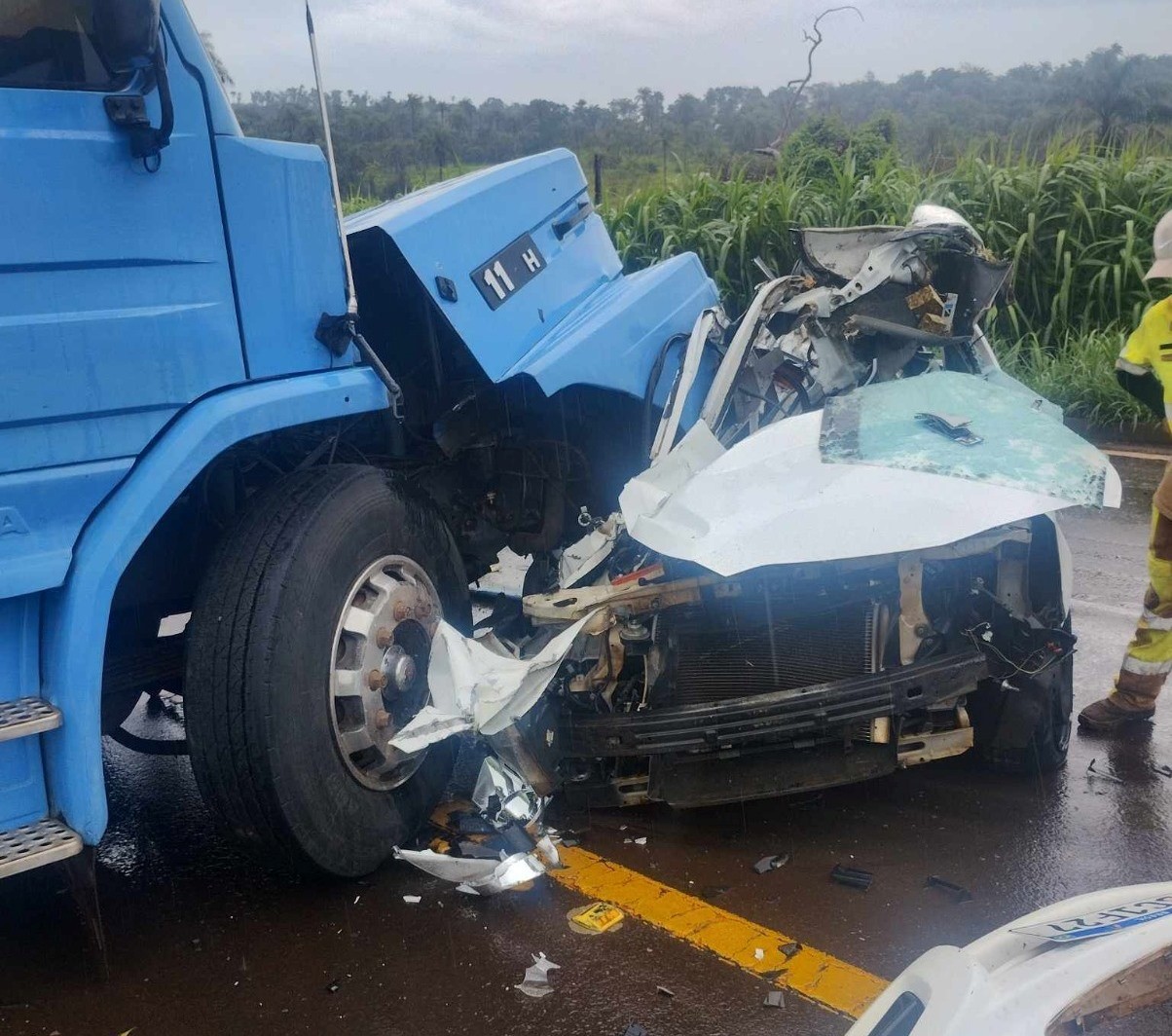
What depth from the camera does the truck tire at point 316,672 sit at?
275 cm

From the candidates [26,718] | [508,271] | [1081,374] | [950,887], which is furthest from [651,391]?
[1081,374]

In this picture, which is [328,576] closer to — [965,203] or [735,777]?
[735,777]

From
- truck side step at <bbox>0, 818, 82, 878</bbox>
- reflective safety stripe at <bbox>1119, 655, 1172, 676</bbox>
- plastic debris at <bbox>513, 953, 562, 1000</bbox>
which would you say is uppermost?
truck side step at <bbox>0, 818, 82, 878</bbox>

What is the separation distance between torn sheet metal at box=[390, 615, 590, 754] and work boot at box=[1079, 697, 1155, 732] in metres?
1.90

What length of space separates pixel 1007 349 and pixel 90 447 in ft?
27.7

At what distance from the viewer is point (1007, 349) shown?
31.0 ft

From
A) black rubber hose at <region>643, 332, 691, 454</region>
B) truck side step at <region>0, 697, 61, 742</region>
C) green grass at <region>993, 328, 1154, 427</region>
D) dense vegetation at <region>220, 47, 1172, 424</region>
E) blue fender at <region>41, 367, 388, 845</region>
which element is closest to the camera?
truck side step at <region>0, 697, 61, 742</region>

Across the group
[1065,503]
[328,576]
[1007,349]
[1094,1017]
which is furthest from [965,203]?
[1094,1017]

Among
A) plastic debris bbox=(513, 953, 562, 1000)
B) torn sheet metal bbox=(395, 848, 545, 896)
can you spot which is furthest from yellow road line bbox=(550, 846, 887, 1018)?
plastic debris bbox=(513, 953, 562, 1000)

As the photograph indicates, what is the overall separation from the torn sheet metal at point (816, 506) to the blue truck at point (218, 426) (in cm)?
73

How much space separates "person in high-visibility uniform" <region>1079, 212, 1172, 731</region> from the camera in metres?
3.81

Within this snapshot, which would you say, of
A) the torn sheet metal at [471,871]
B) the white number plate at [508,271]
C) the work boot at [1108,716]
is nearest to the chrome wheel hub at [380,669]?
the torn sheet metal at [471,871]

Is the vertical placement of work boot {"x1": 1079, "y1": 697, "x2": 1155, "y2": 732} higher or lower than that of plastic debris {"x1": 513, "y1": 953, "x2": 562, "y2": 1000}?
lower

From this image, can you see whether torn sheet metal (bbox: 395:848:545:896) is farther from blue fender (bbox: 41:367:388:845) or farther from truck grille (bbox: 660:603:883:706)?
blue fender (bbox: 41:367:388:845)
